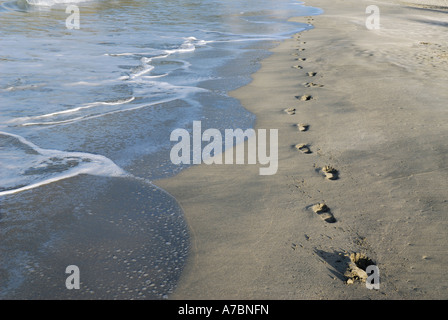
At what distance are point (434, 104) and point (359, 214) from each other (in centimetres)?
299

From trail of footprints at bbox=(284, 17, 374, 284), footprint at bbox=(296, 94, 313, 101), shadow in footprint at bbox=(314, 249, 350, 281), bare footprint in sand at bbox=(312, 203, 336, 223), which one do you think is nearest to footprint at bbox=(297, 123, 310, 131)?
trail of footprints at bbox=(284, 17, 374, 284)

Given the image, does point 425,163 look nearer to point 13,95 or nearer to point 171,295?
point 171,295

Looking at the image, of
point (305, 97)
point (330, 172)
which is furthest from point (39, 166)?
point (305, 97)

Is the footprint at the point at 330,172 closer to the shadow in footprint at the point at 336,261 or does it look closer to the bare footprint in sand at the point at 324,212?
the bare footprint in sand at the point at 324,212

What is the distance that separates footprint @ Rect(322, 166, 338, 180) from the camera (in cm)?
371

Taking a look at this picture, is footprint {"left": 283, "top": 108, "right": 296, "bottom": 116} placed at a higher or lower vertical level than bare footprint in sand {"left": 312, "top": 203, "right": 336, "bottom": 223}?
higher

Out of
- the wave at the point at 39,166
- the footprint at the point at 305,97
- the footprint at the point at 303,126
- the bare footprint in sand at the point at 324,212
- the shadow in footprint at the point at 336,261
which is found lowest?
the shadow in footprint at the point at 336,261

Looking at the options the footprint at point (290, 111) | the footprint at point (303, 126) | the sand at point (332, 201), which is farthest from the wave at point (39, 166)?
the footprint at point (290, 111)

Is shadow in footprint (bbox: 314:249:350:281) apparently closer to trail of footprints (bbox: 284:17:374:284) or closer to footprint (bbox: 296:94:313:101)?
trail of footprints (bbox: 284:17:374:284)

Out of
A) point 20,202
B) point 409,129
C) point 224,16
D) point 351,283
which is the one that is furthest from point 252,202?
point 224,16

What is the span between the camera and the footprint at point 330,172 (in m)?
3.71

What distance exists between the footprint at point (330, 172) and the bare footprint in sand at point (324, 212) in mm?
518

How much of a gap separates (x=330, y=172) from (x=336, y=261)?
1352mm

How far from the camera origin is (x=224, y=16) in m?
18.6
